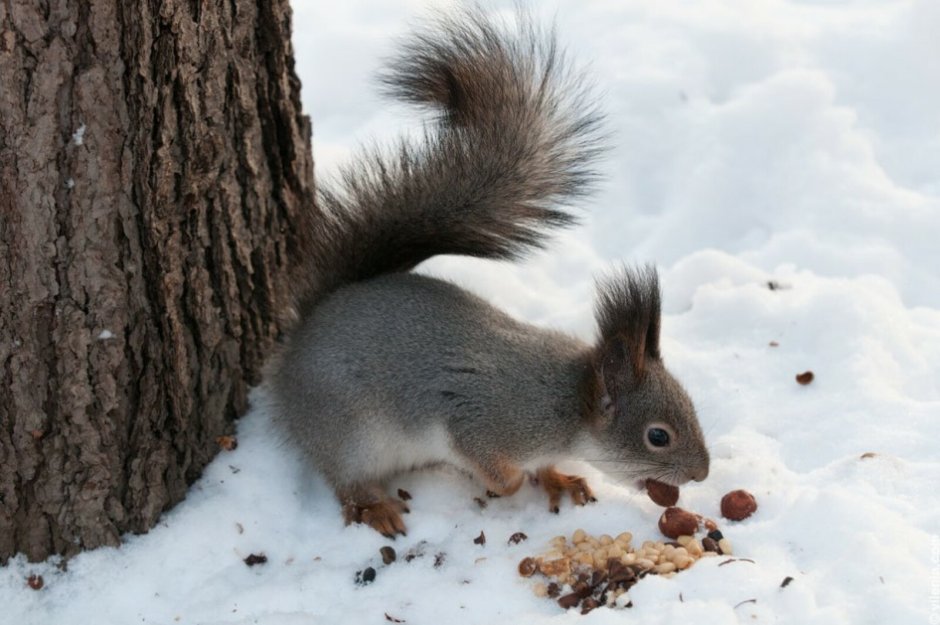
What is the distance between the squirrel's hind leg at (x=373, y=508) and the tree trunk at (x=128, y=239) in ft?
0.93

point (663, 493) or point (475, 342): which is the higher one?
point (475, 342)

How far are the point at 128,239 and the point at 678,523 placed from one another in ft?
3.31

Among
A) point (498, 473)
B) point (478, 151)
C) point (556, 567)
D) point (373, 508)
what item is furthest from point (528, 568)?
point (478, 151)

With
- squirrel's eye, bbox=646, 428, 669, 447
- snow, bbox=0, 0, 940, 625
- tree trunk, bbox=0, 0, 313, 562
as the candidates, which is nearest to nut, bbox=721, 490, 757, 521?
snow, bbox=0, 0, 940, 625

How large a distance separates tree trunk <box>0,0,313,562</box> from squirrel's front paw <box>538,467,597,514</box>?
0.62 m

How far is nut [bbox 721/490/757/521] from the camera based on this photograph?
1.71m

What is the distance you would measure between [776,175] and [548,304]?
0.76 meters

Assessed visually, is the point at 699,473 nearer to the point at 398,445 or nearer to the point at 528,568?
the point at 528,568

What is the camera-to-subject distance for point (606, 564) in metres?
1.62

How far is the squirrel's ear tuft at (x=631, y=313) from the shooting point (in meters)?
1.79

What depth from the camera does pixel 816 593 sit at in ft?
4.85

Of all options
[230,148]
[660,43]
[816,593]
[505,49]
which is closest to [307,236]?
[230,148]

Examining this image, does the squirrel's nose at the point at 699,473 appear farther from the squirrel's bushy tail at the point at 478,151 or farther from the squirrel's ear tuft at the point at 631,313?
the squirrel's bushy tail at the point at 478,151

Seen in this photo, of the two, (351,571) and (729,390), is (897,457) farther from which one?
(351,571)
